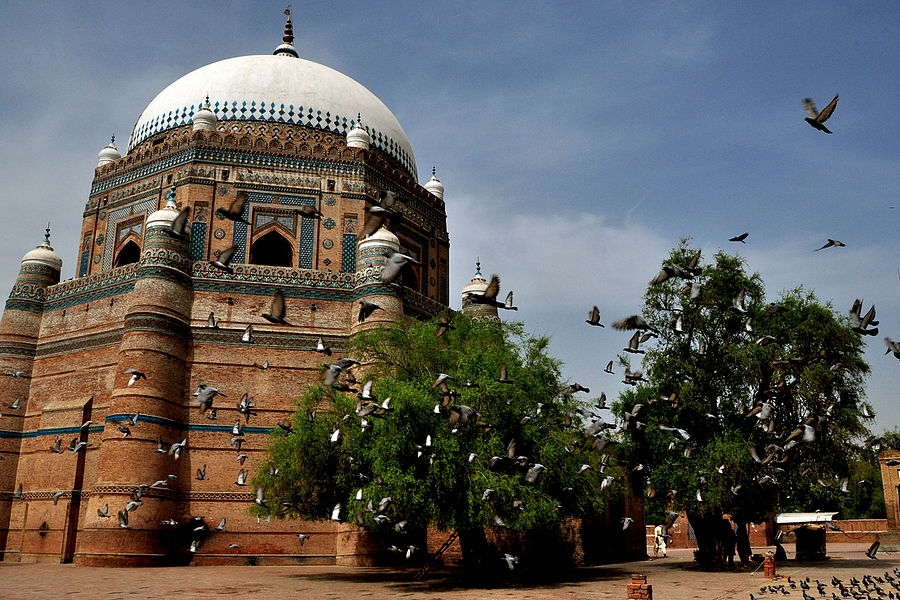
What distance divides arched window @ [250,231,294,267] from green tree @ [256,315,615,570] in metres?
8.46

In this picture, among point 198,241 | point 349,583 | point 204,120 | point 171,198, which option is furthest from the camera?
point 204,120

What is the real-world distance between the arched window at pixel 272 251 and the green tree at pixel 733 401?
11.8m

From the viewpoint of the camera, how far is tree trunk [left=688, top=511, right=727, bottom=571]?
1862cm

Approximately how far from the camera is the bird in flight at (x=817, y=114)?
887 centimetres

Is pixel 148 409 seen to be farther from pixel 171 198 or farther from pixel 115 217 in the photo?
pixel 115 217

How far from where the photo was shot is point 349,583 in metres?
15.0

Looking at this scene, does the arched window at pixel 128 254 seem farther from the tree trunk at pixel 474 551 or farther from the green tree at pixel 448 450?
the tree trunk at pixel 474 551

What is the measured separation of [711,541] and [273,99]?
62.6 feet

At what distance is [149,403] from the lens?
19.8 metres

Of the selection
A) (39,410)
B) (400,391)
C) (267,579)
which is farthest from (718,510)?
(39,410)

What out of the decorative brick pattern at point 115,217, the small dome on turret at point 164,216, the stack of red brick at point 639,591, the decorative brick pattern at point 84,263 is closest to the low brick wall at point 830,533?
the small dome on turret at point 164,216

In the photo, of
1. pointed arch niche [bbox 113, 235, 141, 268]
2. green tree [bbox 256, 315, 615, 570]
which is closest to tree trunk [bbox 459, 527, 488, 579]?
green tree [bbox 256, 315, 615, 570]

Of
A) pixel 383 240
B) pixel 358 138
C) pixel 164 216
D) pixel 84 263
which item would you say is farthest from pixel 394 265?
pixel 84 263

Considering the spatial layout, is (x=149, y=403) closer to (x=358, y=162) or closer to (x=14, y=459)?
(x=14, y=459)
